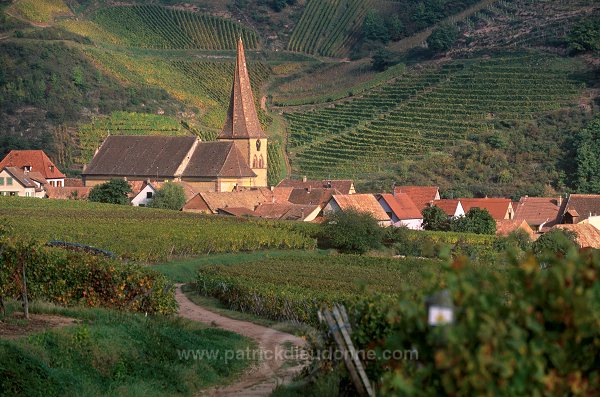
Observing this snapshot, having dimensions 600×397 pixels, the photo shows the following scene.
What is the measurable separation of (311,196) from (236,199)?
460 cm

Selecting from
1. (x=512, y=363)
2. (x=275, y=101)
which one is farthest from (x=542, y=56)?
(x=512, y=363)

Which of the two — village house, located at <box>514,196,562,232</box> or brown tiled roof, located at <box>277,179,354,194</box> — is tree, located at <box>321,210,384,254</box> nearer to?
village house, located at <box>514,196,562,232</box>

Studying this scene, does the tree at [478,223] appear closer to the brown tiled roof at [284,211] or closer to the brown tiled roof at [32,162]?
the brown tiled roof at [284,211]

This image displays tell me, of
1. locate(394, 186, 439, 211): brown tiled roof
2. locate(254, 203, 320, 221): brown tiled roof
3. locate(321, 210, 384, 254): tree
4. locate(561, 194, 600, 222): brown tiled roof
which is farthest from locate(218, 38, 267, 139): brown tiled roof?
locate(321, 210, 384, 254): tree

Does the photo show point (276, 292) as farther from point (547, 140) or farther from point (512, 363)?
point (547, 140)

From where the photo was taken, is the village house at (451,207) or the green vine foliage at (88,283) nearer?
the green vine foliage at (88,283)

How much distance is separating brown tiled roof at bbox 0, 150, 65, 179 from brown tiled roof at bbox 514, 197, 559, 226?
30.8 meters

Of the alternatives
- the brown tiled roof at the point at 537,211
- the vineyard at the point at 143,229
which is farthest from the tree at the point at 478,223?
the vineyard at the point at 143,229

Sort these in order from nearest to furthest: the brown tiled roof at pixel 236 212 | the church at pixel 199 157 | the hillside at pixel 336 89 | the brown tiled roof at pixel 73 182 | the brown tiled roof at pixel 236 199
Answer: the brown tiled roof at pixel 236 212 → the brown tiled roof at pixel 236 199 → the church at pixel 199 157 → the brown tiled roof at pixel 73 182 → the hillside at pixel 336 89

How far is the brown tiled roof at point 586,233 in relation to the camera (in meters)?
56.4

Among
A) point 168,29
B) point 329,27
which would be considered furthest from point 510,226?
point 329,27

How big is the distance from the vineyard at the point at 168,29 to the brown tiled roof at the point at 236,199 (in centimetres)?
5017

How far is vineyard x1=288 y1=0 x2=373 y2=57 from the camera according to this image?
130 meters

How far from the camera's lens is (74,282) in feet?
78.1
